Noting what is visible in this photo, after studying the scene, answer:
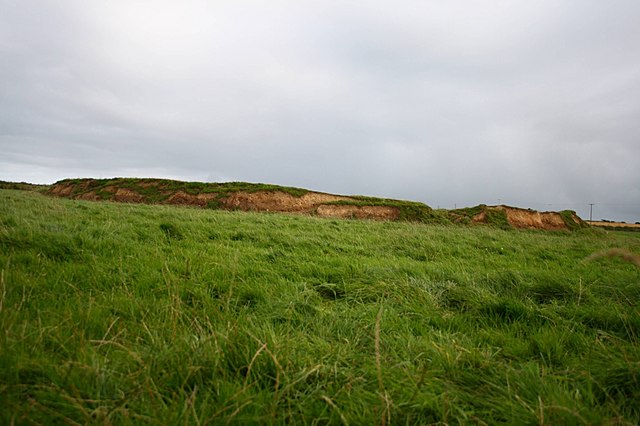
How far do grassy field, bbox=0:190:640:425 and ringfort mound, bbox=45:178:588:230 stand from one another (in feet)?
68.5

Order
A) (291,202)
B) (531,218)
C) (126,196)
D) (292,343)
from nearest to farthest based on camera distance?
(292,343) < (291,202) < (126,196) < (531,218)

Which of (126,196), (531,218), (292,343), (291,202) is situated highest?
(291,202)

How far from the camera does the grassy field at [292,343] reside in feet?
5.09

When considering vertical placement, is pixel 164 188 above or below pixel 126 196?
above

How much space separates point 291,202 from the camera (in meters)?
27.0

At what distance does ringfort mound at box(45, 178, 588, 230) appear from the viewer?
84.6ft

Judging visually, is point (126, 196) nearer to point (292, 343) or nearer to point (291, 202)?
point (291, 202)

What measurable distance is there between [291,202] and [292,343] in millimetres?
24987

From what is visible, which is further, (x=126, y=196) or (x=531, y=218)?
(x=531, y=218)

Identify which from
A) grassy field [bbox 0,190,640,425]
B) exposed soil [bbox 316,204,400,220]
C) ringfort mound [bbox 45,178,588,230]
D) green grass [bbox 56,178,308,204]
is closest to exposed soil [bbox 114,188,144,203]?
ringfort mound [bbox 45,178,588,230]

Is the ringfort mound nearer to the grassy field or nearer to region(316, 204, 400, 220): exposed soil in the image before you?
region(316, 204, 400, 220): exposed soil

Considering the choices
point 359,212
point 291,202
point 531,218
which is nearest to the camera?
point 359,212

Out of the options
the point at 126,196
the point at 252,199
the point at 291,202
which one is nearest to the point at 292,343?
the point at 252,199

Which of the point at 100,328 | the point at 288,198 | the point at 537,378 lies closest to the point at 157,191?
the point at 288,198
